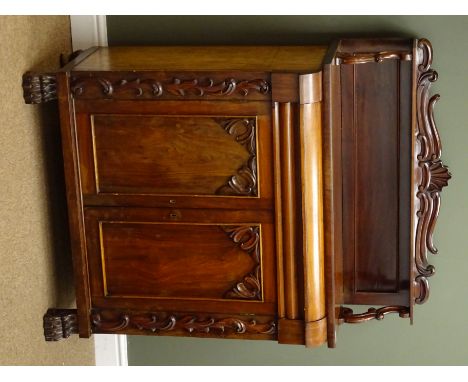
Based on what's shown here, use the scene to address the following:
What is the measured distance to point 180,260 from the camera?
1859 millimetres

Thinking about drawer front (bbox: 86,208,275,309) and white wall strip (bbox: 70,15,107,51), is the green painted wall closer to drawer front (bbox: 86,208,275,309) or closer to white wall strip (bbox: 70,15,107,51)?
white wall strip (bbox: 70,15,107,51)

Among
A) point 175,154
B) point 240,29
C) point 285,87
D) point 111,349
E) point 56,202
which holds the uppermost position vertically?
point 240,29

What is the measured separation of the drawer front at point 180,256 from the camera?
182 cm

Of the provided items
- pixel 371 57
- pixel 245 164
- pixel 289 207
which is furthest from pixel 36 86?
pixel 371 57

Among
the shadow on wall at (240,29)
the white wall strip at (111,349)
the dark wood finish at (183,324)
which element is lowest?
the white wall strip at (111,349)

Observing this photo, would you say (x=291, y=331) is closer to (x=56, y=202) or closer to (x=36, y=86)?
(x=56, y=202)

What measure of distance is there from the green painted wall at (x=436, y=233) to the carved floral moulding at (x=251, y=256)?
0.40 metres

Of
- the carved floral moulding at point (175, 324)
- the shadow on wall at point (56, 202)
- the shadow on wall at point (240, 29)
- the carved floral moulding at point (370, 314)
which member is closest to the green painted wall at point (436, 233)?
the shadow on wall at point (240, 29)

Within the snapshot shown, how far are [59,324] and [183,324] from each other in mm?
257

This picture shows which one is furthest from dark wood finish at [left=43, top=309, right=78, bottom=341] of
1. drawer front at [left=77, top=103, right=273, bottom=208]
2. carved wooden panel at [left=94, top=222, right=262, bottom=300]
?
drawer front at [left=77, top=103, right=273, bottom=208]

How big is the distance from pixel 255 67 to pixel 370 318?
591mm

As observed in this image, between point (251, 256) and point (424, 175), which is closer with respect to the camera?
point (251, 256)

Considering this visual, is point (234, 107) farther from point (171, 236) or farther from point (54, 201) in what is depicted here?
point (54, 201)

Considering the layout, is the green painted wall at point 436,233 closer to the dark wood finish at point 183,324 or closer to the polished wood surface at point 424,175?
the polished wood surface at point 424,175
